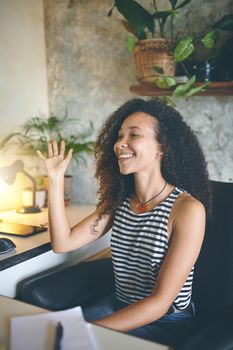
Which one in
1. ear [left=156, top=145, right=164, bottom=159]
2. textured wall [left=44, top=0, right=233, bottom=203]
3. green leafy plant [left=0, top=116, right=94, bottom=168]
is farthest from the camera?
green leafy plant [left=0, top=116, right=94, bottom=168]

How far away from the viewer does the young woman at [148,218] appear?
1343 mm

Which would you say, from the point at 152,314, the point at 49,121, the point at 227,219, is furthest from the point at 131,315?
the point at 49,121

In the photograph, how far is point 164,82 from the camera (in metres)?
2.00

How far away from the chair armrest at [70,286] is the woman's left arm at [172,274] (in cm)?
40

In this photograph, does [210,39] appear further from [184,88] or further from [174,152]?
[174,152]

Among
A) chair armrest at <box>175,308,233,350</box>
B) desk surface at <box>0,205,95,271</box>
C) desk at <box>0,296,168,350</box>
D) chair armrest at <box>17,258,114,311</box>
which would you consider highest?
desk at <box>0,296,168,350</box>

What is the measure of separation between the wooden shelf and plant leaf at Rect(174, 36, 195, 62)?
164 mm

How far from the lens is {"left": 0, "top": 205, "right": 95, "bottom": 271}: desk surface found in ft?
5.40

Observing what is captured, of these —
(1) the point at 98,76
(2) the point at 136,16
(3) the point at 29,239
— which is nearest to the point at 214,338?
(3) the point at 29,239

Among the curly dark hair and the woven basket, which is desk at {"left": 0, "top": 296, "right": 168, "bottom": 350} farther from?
the woven basket

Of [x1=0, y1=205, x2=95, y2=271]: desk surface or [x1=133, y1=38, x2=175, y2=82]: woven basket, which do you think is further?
[x1=133, y1=38, x2=175, y2=82]: woven basket

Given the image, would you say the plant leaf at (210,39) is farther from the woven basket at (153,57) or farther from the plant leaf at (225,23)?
the woven basket at (153,57)

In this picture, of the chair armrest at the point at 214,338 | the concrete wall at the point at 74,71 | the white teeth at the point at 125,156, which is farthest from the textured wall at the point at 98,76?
the chair armrest at the point at 214,338

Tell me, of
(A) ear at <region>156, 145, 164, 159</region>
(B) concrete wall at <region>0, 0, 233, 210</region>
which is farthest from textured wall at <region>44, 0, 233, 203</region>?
(A) ear at <region>156, 145, 164, 159</region>
